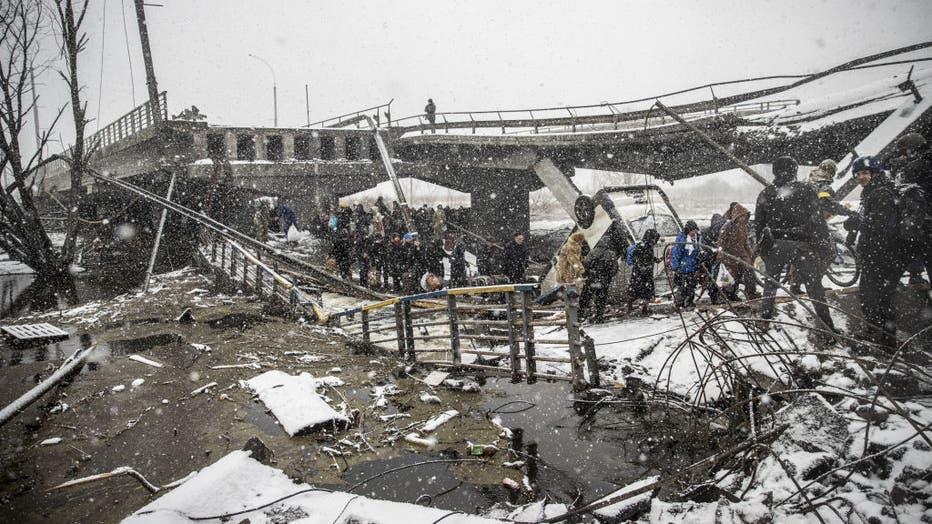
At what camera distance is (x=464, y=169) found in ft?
81.0

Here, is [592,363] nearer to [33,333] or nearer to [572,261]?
[572,261]

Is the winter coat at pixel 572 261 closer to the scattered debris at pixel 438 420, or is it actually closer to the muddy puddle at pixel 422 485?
the scattered debris at pixel 438 420

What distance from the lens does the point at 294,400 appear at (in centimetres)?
512

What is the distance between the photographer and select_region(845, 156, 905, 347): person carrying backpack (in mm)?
4395

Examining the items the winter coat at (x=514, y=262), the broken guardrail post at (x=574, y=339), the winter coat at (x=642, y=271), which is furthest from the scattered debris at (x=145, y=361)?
the winter coat at (x=642, y=271)

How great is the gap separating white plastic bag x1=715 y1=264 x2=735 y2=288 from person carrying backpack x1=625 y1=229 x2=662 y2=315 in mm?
1140

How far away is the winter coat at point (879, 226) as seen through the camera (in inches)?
173

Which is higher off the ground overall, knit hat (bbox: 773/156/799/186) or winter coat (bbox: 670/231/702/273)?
knit hat (bbox: 773/156/799/186)

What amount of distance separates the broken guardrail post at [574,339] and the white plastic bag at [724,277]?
4.08 m

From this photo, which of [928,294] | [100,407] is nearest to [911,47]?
[928,294]

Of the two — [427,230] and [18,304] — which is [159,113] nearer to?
[18,304]

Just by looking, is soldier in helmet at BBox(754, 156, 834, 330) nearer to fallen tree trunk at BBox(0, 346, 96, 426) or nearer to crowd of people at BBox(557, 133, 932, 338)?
crowd of people at BBox(557, 133, 932, 338)

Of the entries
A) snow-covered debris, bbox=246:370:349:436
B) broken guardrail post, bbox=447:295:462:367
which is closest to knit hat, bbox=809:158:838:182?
broken guardrail post, bbox=447:295:462:367

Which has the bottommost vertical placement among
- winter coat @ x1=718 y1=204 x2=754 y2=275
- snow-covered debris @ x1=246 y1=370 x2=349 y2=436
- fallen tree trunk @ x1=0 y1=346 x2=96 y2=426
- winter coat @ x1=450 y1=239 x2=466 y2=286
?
snow-covered debris @ x1=246 y1=370 x2=349 y2=436
